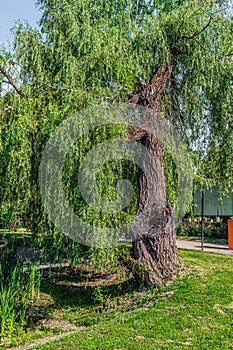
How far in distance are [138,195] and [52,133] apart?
2505 mm

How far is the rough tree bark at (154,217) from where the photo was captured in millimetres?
6484

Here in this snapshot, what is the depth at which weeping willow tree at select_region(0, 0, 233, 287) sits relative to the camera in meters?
5.23

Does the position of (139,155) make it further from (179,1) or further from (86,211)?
(179,1)

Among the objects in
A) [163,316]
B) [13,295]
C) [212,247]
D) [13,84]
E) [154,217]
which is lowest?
[163,316]

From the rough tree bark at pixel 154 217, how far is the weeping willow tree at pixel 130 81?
0.06ft

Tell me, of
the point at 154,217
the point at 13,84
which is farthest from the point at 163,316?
the point at 13,84

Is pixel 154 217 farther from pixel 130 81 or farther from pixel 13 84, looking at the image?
pixel 13 84

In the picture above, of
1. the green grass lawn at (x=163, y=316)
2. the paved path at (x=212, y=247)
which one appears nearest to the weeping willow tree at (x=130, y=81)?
the green grass lawn at (x=163, y=316)

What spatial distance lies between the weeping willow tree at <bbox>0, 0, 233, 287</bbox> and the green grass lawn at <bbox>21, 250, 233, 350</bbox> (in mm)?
605

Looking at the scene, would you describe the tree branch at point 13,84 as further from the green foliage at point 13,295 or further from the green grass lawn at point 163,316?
the green grass lawn at point 163,316

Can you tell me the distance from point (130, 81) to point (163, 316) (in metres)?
3.73

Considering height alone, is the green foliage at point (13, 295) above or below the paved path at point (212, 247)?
below

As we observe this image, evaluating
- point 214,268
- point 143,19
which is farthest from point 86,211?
point 143,19

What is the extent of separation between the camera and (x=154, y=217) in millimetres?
6672
